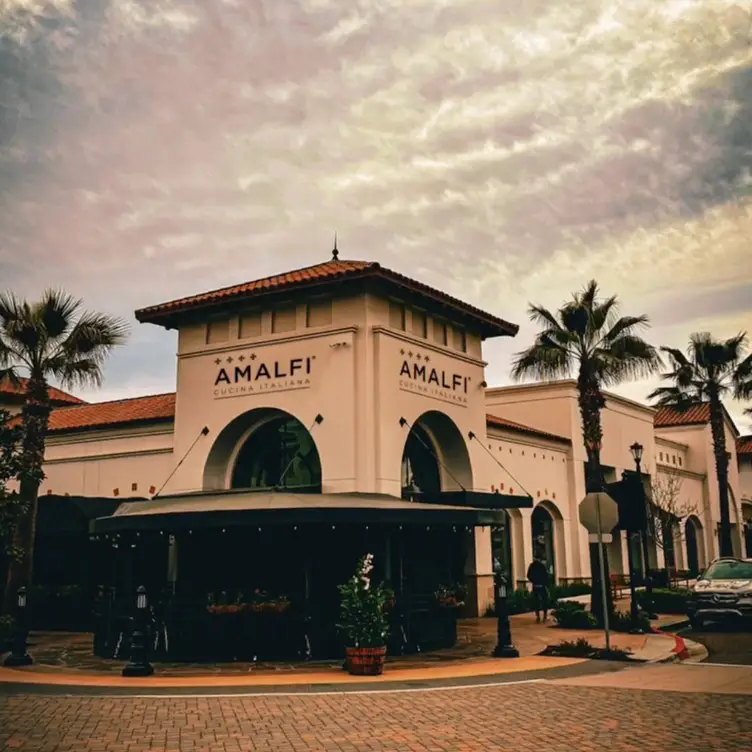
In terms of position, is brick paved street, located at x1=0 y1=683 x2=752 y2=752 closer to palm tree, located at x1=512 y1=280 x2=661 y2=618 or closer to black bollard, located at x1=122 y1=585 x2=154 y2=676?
black bollard, located at x1=122 y1=585 x2=154 y2=676

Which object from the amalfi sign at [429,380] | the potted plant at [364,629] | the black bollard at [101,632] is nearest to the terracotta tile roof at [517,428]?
the amalfi sign at [429,380]

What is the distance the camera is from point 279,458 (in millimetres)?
21812

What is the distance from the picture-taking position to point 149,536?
57.3ft

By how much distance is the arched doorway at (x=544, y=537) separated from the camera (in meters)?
29.6

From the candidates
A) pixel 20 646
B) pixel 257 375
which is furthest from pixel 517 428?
pixel 20 646

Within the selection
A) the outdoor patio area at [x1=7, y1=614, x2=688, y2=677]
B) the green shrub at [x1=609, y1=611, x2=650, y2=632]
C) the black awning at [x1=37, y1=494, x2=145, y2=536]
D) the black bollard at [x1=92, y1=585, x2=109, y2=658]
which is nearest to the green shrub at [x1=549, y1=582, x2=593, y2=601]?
the outdoor patio area at [x1=7, y1=614, x2=688, y2=677]

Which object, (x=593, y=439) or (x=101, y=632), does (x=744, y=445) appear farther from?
(x=101, y=632)

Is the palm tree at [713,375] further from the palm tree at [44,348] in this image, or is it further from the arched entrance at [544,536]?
Result: the palm tree at [44,348]

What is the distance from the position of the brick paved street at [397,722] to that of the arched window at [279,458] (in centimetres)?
937

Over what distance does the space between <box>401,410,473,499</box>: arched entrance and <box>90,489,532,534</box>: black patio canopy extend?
409cm

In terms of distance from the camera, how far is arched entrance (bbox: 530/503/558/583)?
97.1 feet

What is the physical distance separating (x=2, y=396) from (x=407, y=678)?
2382 centimetres

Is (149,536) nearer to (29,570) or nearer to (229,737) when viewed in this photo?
(29,570)

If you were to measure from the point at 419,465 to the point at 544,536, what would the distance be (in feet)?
30.2
